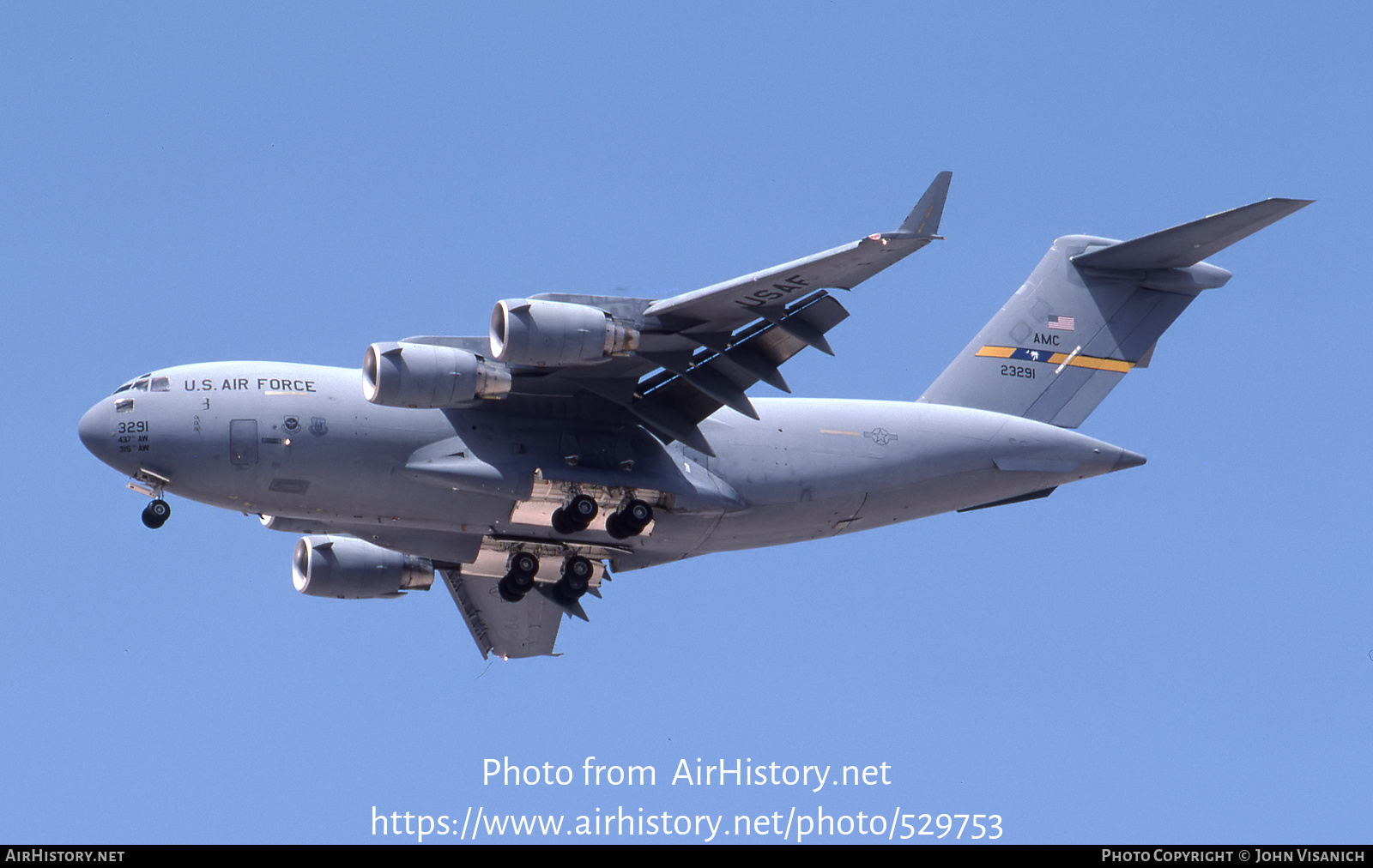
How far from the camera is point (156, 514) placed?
16281 millimetres

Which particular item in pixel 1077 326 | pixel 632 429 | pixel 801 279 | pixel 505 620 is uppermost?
pixel 801 279

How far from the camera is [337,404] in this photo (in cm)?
1639

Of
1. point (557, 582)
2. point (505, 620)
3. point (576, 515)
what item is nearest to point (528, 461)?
point (576, 515)

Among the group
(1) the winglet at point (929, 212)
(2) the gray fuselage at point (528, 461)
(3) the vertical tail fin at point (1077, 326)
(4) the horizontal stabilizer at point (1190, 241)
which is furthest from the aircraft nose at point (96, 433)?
(4) the horizontal stabilizer at point (1190, 241)

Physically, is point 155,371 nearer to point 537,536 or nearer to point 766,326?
point 537,536

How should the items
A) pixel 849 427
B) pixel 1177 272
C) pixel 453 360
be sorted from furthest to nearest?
pixel 1177 272
pixel 849 427
pixel 453 360

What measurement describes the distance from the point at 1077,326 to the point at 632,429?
550 cm

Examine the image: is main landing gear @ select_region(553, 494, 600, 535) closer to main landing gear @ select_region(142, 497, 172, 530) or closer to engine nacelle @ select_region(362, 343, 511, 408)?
engine nacelle @ select_region(362, 343, 511, 408)

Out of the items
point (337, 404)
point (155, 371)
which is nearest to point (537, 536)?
point (337, 404)

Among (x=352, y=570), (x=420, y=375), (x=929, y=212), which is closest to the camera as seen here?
(x=929, y=212)

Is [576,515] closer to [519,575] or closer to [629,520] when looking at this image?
[629,520]

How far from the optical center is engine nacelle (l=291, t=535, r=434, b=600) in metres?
19.6

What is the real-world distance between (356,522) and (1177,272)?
363 inches

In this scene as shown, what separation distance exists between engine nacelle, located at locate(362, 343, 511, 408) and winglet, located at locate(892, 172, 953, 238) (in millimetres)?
3834
